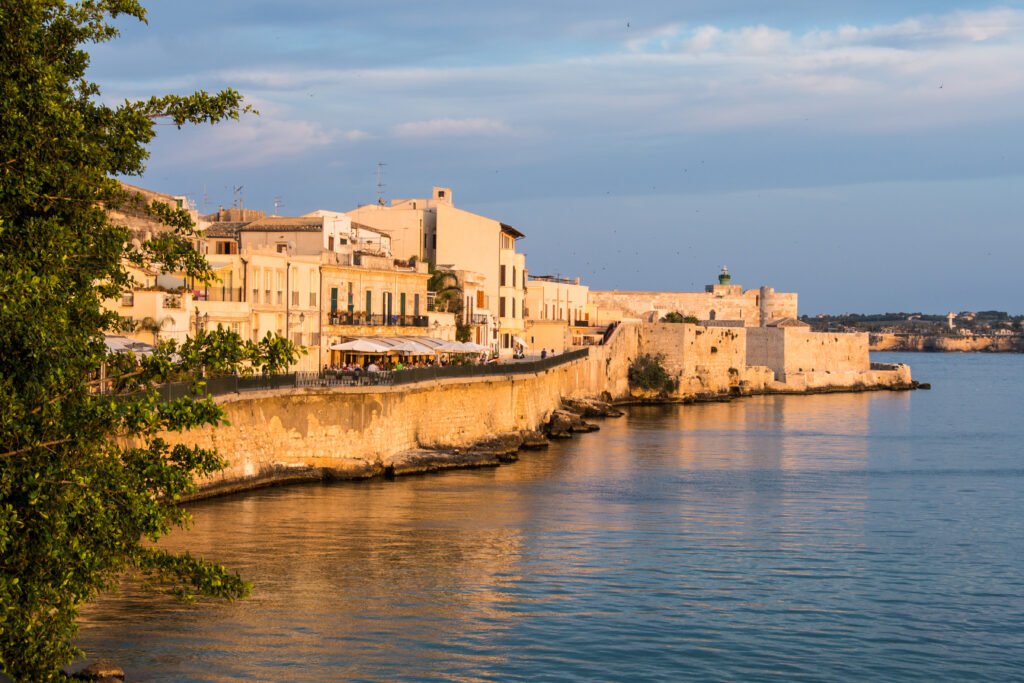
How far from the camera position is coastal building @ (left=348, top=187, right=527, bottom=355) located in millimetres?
54188

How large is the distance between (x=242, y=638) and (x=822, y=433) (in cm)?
3923

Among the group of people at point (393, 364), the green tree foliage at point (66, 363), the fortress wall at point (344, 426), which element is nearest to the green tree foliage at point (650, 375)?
the group of people at point (393, 364)

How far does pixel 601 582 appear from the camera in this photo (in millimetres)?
20391

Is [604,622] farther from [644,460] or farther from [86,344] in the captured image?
[644,460]

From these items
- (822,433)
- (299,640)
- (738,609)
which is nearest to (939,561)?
(738,609)

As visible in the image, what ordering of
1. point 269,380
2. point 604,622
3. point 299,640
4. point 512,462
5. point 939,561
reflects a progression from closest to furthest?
point 299,640, point 604,622, point 939,561, point 269,380, point 512,462

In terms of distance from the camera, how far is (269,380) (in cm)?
2742

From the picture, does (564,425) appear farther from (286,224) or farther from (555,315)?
(555,315)

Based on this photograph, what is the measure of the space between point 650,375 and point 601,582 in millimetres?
50676

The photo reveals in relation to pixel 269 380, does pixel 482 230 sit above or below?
above

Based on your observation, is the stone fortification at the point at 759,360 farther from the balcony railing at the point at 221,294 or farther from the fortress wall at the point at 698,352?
the balcony railing at the point at 221,294

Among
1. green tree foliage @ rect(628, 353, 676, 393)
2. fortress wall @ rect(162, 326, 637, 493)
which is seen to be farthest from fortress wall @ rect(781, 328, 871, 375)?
fortress wall @ rect(162, 326, 637, 493)

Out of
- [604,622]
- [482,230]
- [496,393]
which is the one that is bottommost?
[604,622]

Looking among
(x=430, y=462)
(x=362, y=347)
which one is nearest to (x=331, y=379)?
(x=430, y=462)
